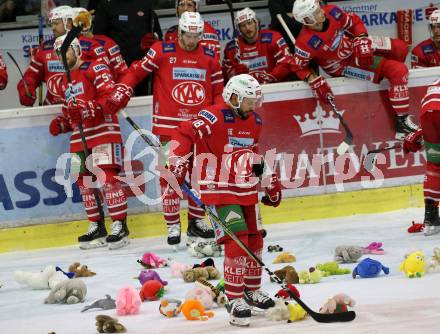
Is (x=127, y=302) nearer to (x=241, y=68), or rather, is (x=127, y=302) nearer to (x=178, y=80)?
(x=178, y=80)

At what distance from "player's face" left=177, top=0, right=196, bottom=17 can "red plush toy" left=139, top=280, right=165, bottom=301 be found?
8.95 feet

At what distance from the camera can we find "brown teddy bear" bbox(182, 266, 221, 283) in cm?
729

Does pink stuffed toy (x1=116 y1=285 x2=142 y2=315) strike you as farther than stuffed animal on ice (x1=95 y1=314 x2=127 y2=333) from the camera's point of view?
Yes

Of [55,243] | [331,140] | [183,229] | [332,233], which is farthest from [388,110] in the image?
[55,243]

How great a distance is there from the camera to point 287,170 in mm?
→ 9086

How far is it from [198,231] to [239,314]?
8.27 feet

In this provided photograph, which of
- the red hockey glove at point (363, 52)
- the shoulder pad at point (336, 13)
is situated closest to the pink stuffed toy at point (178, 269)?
the red hockey glove at point (363, 52)

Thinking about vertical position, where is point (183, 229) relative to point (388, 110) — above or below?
below

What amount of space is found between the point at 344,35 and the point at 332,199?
4.26 ft

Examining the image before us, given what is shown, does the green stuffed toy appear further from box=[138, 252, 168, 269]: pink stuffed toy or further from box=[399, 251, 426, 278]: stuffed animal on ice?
box=[138, 252, 168, 269]: pink stuffed toy

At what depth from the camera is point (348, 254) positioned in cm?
760

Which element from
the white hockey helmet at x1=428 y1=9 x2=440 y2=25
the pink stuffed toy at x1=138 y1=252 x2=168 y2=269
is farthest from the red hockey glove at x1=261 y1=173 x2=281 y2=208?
the white hockey helmet at x1=428 y1=9 x2=440 y2=25

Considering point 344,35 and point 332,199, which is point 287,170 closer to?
point 332,199

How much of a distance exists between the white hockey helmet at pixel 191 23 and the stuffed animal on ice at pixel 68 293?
2.16 m
